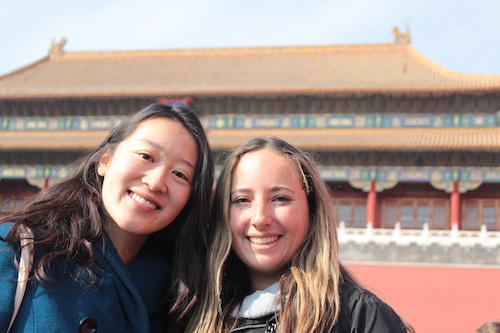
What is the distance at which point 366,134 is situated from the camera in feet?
60.0

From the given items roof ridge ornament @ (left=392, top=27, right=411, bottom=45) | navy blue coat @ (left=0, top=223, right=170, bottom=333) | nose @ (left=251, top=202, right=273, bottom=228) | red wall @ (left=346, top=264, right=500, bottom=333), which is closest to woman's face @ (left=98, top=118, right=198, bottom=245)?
navy blue coat @ (left=0, top=223, right=170, bottom=333)

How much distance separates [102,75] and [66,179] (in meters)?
19.8

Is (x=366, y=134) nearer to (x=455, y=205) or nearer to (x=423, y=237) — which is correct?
(x=455, y=205)

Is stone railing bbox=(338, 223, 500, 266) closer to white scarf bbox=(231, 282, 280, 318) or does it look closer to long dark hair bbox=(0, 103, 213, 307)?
long dark hair bbox=(0, 103, 213, 307)

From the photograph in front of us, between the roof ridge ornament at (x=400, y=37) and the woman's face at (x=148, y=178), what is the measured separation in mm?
19454

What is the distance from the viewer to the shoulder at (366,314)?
102 inches

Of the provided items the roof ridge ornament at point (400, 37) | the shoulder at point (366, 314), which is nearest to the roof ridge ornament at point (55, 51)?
the roof ridge ornament at point (400, 37)

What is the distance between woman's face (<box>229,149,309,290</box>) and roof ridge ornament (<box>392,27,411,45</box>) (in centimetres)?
1942

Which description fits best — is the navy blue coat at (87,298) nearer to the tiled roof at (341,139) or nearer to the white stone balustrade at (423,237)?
the white stone balustrade at (423,237)

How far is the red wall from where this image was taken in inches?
562

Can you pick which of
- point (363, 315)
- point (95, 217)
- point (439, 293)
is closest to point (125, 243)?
point (95, 217)

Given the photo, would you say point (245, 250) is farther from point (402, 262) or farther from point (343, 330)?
point (402, 262)

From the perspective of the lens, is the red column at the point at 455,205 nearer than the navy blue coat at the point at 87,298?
No

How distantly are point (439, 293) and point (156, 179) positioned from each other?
12750 millimetres
